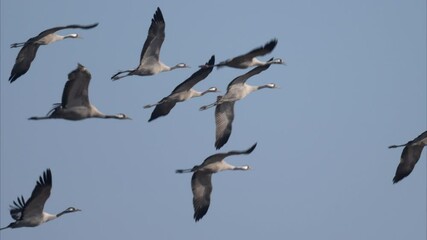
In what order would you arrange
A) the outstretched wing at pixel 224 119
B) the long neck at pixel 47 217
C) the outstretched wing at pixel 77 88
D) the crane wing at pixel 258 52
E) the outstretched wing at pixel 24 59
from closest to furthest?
1. the outstretched wing at pixel 77 88
2. the long neck at pixel 47 217
3. the crane wing at pixel 258 52
4. the outstretched wing at pixel 24 59
5. the outstretched wing at pixel 224 119

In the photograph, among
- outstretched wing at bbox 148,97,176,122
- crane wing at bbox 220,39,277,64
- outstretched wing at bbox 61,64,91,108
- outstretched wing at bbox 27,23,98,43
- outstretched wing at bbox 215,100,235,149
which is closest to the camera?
outstretched wing at bbox 61,64,91,108

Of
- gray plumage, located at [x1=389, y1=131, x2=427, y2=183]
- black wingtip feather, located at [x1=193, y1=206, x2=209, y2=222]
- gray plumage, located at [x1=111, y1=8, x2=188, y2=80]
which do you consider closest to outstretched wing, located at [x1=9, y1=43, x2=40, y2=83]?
gray plumage, located at [x1=111, y1=8, x2=188, y2=80]

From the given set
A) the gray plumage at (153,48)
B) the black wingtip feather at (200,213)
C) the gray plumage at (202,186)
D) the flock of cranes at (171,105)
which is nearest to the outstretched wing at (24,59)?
the flock of cranes at (171,105)

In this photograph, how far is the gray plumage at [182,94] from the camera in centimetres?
4131

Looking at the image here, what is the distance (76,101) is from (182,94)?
5928 millimetres

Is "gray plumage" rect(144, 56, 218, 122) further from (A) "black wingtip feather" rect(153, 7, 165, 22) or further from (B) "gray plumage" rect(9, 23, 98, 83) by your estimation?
(B) "gray plumage" rect(9, 23, 98, 83)

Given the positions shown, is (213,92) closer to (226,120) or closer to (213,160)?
(226,120)

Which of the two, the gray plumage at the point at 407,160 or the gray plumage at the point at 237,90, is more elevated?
the gray plumage at the point at 237,90

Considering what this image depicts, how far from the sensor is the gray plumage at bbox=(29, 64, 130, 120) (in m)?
35.8

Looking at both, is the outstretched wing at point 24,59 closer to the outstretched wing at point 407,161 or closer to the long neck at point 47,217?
the long neck at point 47,217

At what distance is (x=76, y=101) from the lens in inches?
1454

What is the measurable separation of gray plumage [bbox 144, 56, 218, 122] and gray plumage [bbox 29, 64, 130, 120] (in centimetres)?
406

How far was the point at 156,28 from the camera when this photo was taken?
1644 inches

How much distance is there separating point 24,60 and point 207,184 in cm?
662
